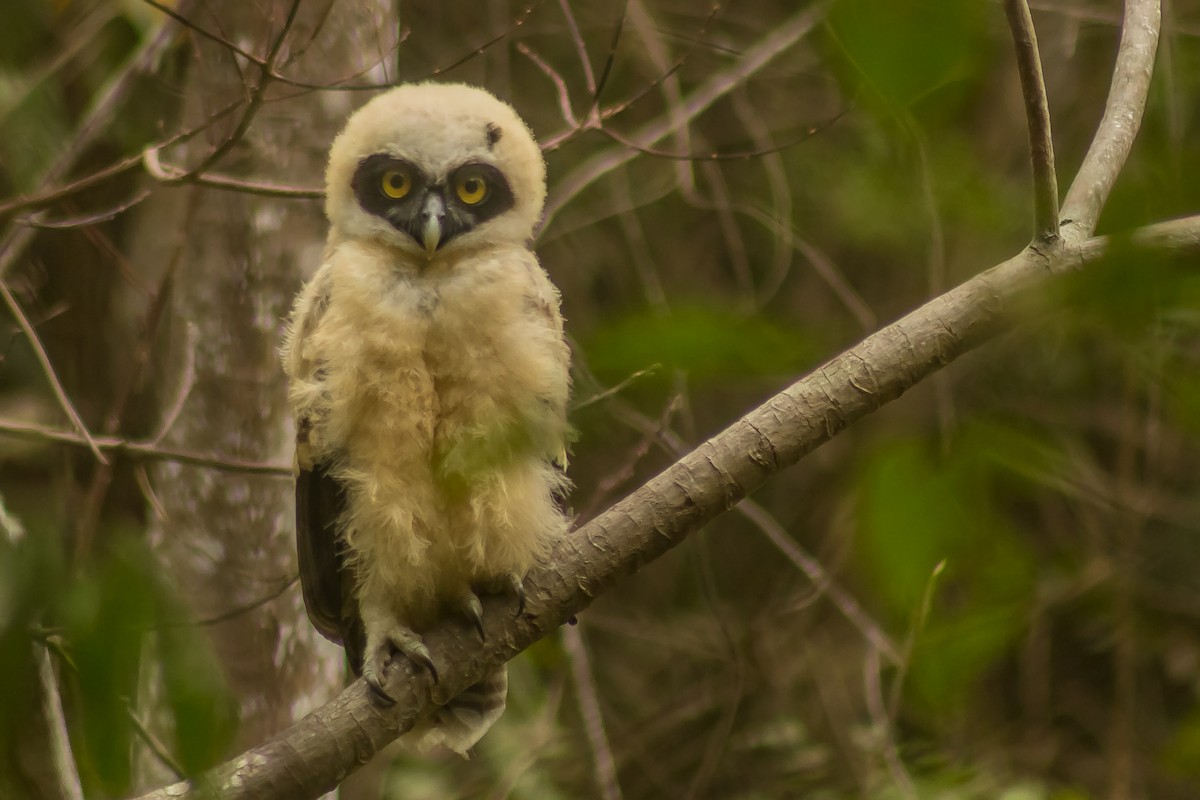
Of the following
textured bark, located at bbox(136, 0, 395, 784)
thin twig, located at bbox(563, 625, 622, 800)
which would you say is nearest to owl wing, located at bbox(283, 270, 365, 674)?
textured bark, located at bbox(136, 0, 395, 784)

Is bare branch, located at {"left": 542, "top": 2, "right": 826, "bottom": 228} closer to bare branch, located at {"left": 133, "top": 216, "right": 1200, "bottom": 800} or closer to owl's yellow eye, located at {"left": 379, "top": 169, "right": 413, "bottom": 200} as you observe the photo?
owl's yellow eye, located at {"left": 379, "top": 169, "right": 413, "bottom": 200}

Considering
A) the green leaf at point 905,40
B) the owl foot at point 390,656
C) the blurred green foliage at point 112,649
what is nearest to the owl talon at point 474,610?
the owl foot at point 390,656

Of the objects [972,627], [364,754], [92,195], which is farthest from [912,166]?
[92,195]

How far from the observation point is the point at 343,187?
9.17 ft

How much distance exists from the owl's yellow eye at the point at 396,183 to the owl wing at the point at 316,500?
239mm

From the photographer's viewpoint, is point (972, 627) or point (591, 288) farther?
point (591, 288)

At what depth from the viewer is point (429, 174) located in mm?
2717

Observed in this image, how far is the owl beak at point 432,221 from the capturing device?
2.56 metres

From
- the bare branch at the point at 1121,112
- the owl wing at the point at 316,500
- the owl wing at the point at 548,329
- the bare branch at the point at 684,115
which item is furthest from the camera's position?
the bare branch at the point at 684,115

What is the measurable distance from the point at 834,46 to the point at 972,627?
340 millimetres

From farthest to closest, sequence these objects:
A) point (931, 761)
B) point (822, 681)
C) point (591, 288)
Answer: point (591, 288), point (822, 681), point (931, 761)

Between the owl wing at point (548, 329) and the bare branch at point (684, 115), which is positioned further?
the bare branch at point (684, 115)

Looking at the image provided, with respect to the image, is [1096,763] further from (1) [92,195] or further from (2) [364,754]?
(1) [92,195]

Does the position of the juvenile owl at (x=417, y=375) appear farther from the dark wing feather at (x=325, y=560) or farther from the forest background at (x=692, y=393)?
the forest background at (x=692, y=393)
